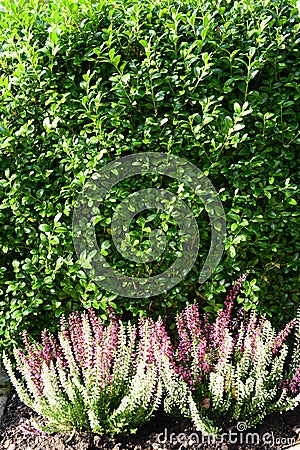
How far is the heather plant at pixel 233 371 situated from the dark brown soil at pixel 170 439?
8 centimetres

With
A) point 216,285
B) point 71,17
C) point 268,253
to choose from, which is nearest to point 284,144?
point 268,253

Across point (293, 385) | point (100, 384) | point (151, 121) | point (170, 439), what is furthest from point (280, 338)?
point (151, 121)

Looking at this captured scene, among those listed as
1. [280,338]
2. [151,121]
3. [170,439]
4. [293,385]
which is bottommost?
[170,439]

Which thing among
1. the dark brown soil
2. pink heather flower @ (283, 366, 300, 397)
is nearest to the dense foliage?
pink heather flower @ (283, 366, 300, 397)

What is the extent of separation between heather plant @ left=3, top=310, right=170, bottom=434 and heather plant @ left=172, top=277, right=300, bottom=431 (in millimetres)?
188

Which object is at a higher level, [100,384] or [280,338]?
[280,338]

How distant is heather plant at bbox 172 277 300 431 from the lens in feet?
9.71

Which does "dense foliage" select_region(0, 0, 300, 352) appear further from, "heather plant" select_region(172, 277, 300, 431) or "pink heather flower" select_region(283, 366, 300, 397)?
"pink heather flower" select_region(283, 366, 300, 397)

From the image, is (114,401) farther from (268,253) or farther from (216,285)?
(268,253)

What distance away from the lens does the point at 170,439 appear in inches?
117

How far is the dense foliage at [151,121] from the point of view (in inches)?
126

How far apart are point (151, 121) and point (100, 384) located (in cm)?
146

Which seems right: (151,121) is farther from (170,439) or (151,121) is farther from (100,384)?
(170,439)

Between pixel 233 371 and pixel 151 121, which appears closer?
pixel 233 371
